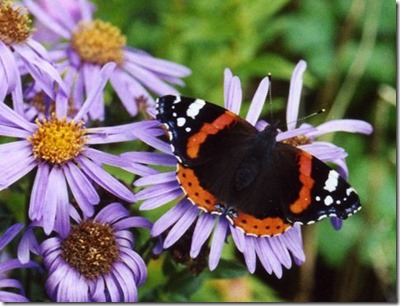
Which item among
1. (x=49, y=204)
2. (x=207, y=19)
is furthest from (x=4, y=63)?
(x=207, y=19)

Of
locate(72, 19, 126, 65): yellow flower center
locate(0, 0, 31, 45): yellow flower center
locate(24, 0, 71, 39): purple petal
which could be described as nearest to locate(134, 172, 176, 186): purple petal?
locate(0, 0, 31, 45): yellow flower center

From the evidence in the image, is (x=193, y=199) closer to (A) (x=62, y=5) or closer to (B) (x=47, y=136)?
(B) (x=47, y=136)

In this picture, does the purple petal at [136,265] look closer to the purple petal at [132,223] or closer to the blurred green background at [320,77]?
the purple petal at [132,223]

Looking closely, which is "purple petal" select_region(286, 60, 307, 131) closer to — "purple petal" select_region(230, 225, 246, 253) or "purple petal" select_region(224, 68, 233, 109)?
"purple petal" select_region(224, 68, 233, 109)

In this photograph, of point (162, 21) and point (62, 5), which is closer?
point (62, 5)

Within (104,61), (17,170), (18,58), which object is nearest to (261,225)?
(17,170)

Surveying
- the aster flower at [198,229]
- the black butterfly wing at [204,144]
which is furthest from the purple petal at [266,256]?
the black butterfly wing at [204,144]
